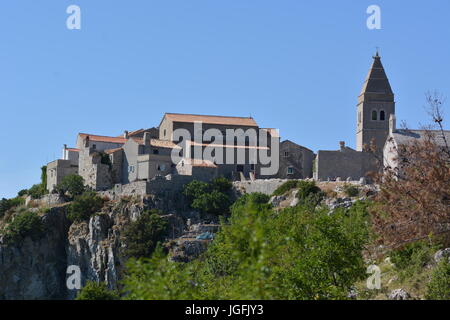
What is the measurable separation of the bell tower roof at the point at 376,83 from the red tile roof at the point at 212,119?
14532mm

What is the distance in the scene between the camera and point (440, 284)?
3984cm

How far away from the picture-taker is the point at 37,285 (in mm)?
88625

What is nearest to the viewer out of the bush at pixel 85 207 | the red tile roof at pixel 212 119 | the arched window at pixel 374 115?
the bush at pixel 85 207

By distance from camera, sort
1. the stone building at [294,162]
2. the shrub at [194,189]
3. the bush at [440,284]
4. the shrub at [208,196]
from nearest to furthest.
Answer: the bush at [440,284] → the shrub at [208,196] → the shrub at [194,189] → the stone building at [294,162]

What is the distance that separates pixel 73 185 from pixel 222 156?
1673 centimetres

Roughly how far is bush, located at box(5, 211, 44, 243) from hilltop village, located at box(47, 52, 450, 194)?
7491 mm

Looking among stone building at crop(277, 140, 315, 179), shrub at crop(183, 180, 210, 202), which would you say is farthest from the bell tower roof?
shrub at crop(183, 180, 210, 202)

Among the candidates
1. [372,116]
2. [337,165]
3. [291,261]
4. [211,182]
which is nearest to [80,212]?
[211,182]

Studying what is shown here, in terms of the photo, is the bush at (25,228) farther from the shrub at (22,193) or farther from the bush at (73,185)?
the shrub at (22,193)

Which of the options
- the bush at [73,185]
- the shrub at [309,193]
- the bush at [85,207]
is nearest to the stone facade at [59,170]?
the bush at [73,185]

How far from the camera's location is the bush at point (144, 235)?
81.1 meters

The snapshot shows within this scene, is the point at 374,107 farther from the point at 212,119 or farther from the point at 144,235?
the point at 144,235
